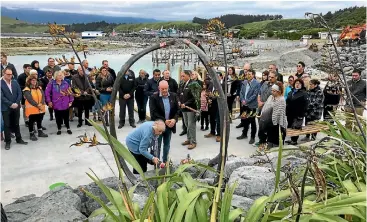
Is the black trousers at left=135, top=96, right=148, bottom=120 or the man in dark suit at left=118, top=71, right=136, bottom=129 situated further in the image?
the black trousers at left=135, top=96, right=148, bottom=120

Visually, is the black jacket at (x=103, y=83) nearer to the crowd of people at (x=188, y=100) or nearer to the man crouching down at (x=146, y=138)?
the crowd of people at (x=188, y=100)

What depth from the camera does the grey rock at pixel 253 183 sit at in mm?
3703

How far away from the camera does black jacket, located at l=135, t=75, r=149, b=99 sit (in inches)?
337

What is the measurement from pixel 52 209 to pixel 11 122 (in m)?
4.17

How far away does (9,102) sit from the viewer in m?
6.88

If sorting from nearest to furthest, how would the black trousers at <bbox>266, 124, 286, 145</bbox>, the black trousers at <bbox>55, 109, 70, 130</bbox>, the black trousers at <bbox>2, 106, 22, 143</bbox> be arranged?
the black trousers at <bbox>266, 124, 286, 145</bbox>
the black trousers at <bbox>2, 106, 22, 143</bbox>
the black trousers at <bbox>55, 109, 70, 130</bbox>

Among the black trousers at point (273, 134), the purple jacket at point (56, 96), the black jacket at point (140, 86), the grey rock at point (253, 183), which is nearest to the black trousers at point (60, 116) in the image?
the purple jacket at point (56, 96)

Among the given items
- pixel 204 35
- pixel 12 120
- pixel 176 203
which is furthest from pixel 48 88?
pixel 176 203

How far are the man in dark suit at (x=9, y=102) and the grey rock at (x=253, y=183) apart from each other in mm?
4691

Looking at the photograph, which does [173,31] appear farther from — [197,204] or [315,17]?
[197,204]

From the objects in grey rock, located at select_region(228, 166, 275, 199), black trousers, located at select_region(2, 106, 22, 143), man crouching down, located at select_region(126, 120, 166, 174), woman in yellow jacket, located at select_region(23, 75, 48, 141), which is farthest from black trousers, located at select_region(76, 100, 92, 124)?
grey rock, located at select_region(228, 166, 275, 199)

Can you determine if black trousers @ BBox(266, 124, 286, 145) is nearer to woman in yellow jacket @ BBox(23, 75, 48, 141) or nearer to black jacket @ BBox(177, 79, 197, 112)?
black jacket @ BBox(177, 79, 197, 112)

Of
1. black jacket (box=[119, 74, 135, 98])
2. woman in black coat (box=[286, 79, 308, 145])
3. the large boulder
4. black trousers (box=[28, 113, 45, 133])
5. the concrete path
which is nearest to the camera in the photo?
the large boulder

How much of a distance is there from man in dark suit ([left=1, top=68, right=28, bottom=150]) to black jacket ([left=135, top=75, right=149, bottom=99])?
2.51m
